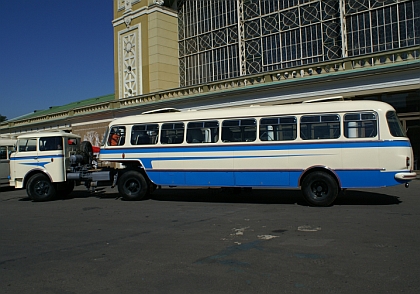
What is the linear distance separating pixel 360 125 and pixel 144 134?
687 cm

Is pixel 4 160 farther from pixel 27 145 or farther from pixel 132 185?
pixel 132 185

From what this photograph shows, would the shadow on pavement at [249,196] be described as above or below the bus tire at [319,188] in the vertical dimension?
below

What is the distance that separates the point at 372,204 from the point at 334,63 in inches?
391

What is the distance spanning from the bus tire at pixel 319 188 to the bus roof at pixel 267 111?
1.82 m

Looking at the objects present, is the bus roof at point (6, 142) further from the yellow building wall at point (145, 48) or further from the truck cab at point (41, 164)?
the yellow building wall at point (145, 48)

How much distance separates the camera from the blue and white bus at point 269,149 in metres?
11.2

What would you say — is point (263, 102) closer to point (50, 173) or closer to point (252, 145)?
point (252, 145)

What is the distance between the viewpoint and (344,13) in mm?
21750

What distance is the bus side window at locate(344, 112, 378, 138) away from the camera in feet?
37.0

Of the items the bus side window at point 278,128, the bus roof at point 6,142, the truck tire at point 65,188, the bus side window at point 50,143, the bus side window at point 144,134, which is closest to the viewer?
the bus side window at point 278,128

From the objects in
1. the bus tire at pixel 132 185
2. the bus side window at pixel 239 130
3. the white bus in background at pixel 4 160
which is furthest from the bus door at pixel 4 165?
the bus side window at pixel 239 130

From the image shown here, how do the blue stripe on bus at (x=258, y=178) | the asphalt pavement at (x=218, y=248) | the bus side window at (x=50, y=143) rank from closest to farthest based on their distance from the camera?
the asphalt pavement at (x=218, y=248)
the blue stripe on bus at (x=258, y=178)
the bus side window at (x=50, y=143)

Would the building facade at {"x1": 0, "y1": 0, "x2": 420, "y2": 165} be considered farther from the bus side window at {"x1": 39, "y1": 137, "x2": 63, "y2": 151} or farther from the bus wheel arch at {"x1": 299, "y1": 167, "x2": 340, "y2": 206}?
the bus side window at {"x1": 39, "y1": 137, "x2": 63, "y2": 151}

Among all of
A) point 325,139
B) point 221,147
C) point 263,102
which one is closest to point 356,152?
point 325,139
